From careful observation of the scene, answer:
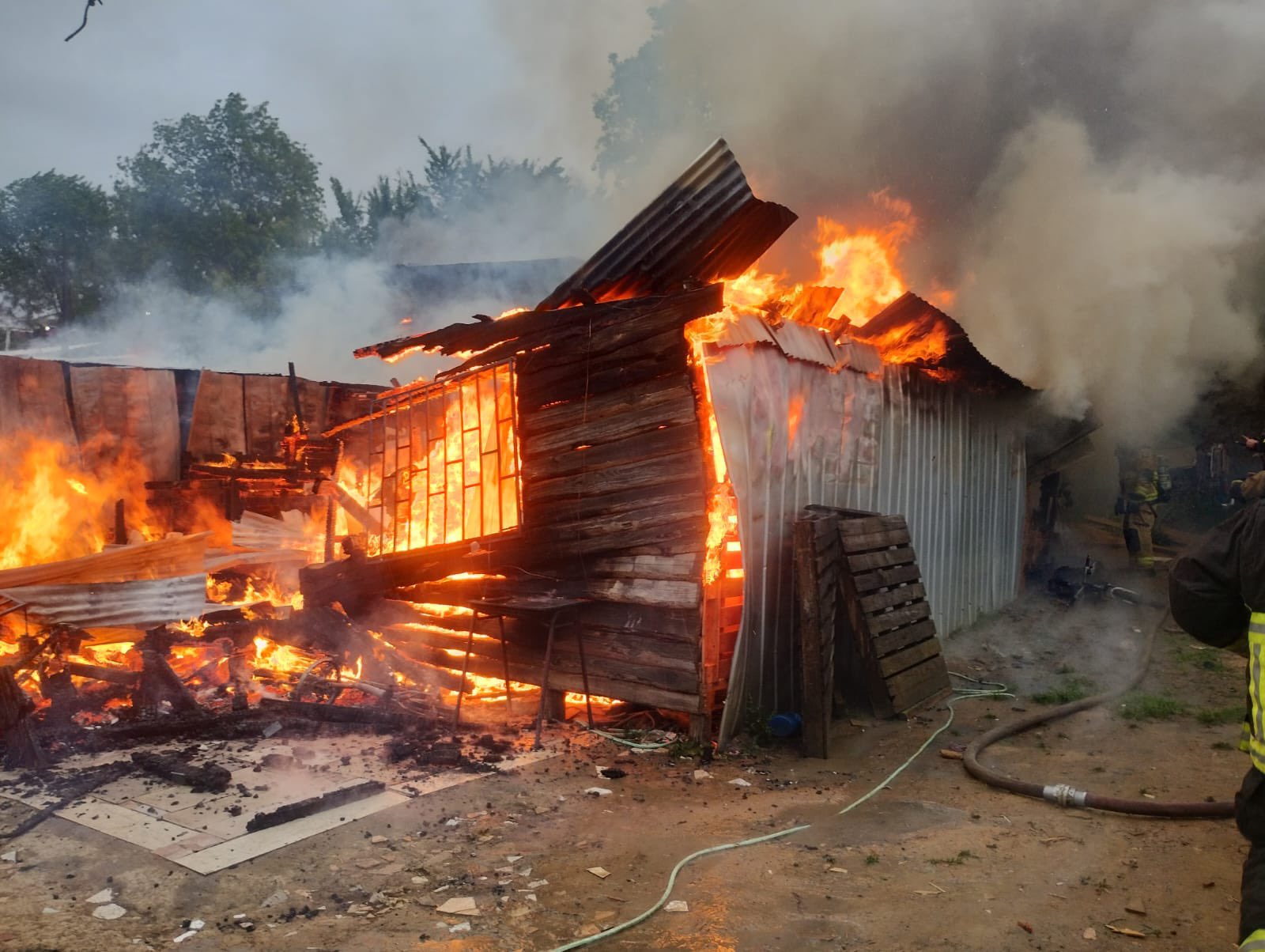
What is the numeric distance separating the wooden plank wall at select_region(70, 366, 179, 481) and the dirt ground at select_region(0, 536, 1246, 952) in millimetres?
6138

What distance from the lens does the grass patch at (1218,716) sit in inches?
264

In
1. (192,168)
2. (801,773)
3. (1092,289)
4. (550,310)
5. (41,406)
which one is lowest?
(801,773)

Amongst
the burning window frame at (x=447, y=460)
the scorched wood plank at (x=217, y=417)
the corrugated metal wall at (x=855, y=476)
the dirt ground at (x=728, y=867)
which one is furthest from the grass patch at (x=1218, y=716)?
the scorched wood plank at (x=217, y=417)

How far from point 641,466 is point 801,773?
2.63 metres

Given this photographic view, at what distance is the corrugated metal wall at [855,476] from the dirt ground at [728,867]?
1098 mm

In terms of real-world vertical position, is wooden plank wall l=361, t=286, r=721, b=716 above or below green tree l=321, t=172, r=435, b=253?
below

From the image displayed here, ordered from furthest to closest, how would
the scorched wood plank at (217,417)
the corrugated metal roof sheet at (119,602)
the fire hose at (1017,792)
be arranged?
the scorched wood plank at (217,417) < the corrugated metal roof sheet at (119,602) < the fire hose at (1017,792)

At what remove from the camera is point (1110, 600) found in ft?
37.9

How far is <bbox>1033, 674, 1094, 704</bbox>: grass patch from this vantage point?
7.53 m

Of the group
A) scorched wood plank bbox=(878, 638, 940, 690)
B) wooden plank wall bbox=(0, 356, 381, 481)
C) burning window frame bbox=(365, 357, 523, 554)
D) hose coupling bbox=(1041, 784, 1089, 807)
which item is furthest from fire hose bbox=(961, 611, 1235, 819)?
wooden plank wall bbox=(0, 356, 381, 481)

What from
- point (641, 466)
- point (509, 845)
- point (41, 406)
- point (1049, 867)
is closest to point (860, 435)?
point (641, 466)

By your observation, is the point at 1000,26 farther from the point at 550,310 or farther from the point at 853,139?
the point at 550,310

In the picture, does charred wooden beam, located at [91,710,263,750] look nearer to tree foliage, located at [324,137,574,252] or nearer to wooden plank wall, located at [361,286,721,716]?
wooden plank wall, located at [361,286,721,716]

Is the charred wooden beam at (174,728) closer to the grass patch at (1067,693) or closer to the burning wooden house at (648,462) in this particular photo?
the burning wooden house at (648,462)
